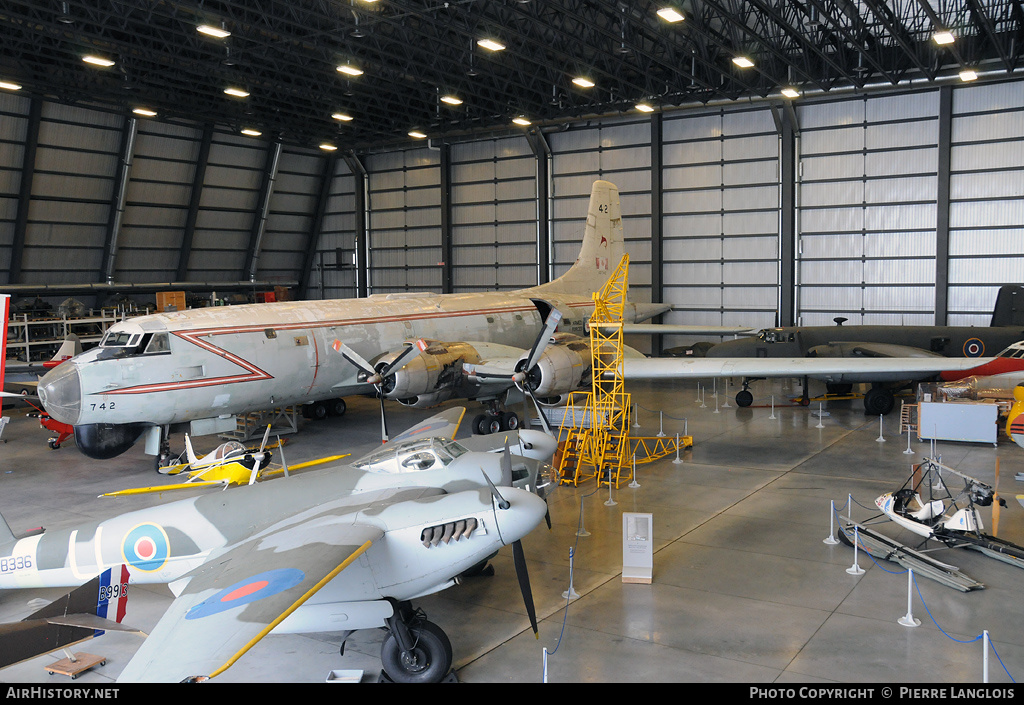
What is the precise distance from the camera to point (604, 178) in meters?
36.0

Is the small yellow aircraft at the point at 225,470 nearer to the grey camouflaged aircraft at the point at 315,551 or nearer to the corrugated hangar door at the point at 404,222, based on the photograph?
the grey camouflaged aircraft at the point at 315,551

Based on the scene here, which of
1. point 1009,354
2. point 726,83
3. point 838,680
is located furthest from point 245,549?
point 726,83

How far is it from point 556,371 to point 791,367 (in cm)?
603

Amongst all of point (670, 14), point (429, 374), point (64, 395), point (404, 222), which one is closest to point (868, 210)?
point (670, 14)

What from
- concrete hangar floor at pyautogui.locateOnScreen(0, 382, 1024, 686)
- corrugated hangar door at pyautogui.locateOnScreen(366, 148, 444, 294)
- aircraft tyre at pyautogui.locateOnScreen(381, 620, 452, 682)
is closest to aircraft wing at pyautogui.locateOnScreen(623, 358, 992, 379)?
concrete hangar floor at pyautogui.locateOnScreen(0, 382, 1024, 686)

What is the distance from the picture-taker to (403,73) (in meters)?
29.8

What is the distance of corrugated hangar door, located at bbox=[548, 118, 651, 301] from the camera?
116ft

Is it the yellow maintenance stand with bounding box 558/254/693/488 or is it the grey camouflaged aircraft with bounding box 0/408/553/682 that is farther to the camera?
the yellow maintenance stand with bounding box 558/254/693/488

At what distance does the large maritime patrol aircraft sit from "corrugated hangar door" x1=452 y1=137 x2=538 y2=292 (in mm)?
14387

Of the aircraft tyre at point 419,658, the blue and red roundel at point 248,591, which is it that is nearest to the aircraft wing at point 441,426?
the aircraft tyre at point 419,658

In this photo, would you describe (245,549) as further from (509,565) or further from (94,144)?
(94,144)

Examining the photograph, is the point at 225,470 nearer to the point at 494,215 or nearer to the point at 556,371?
the point at 556,371

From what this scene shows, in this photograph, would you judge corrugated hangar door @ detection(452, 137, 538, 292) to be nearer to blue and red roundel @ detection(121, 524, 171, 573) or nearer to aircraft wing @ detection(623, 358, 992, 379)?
aircraft wing @ detection(623, 358, 992, 379)

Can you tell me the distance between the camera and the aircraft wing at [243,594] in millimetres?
5719
